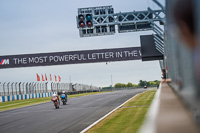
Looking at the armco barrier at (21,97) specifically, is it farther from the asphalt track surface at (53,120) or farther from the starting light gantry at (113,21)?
the asphalt track surface at (53,120)

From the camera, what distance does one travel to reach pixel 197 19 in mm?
1039

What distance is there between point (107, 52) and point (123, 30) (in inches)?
387

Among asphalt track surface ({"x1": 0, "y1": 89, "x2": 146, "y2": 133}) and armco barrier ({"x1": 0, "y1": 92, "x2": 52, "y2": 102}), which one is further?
armco barrier ({"x1": 0, "y1": 92, "x2": 52, "y2": 102})

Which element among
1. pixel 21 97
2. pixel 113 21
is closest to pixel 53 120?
pixel 113 21

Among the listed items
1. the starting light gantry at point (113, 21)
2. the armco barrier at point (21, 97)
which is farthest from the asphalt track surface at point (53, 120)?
the armco barrier at point (21, 97)

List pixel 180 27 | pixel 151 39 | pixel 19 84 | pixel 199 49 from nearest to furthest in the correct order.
Answer: pixel 199 49 < pixel 180 27 < pixel 151 39 < pixel 19 84

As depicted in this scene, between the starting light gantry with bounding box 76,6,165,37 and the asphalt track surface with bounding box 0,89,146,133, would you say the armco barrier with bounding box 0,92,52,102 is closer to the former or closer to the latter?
the starting light gantry with bounding box 76,6,165,37

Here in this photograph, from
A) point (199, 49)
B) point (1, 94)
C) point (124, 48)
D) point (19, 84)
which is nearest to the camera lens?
point (199, 49)

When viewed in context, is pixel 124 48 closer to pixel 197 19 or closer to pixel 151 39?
pixel 151 39

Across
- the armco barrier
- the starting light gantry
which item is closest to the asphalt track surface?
the starting light gantry

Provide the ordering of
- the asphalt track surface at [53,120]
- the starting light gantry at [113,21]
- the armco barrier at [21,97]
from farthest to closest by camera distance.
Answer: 1. the armco barrier at [21,97]
2. the starting light gantry at [113,21]
3. the asphalt track surface at [53,120]

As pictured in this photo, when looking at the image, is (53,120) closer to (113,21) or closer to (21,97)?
(113,21)

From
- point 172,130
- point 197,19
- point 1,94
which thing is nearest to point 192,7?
point 197,19

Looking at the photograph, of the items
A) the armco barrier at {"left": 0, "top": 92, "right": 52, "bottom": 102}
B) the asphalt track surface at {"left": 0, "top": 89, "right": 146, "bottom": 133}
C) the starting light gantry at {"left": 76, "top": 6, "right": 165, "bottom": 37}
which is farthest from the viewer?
the armco barrier at {"left": 0, "top": 92, "right": 52, "bottom": 102}
